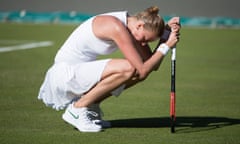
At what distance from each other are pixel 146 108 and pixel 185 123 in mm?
1057

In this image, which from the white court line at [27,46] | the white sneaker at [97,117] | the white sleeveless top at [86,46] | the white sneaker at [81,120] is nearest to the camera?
the white sleeveless top at [86,46]

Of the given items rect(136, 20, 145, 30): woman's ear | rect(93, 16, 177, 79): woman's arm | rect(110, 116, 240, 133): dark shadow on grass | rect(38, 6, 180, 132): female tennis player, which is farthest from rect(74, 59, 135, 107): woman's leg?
rect(110, 116, 240, 133): dark shadow on grass

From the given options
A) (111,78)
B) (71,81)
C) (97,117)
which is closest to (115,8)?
(97,117)

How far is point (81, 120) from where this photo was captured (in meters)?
6.39

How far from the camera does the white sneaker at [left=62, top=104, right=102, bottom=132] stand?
252 inches

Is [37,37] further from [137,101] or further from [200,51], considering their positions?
[137,101]

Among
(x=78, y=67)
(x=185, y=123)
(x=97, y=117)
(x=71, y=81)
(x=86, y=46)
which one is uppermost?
(x=86, y=46)

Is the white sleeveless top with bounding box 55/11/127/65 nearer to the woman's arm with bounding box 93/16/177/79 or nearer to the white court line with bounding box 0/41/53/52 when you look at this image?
the woman's arm with bounding box 93/16/177/79

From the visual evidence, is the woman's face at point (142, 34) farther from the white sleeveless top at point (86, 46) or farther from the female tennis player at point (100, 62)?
the white sleeveless top at point (86, 46)

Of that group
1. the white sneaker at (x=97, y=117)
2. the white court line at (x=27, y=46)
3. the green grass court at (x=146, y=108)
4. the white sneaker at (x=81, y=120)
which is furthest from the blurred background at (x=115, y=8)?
the white sneaker at (x=81, y=120)

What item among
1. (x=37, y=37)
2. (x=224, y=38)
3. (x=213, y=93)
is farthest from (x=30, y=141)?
(x=224, y=38)

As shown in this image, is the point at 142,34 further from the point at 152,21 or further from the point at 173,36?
the point at 173,36

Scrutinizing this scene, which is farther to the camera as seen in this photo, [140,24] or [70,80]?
[70,80]

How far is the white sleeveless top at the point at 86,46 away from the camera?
20.5 ft
